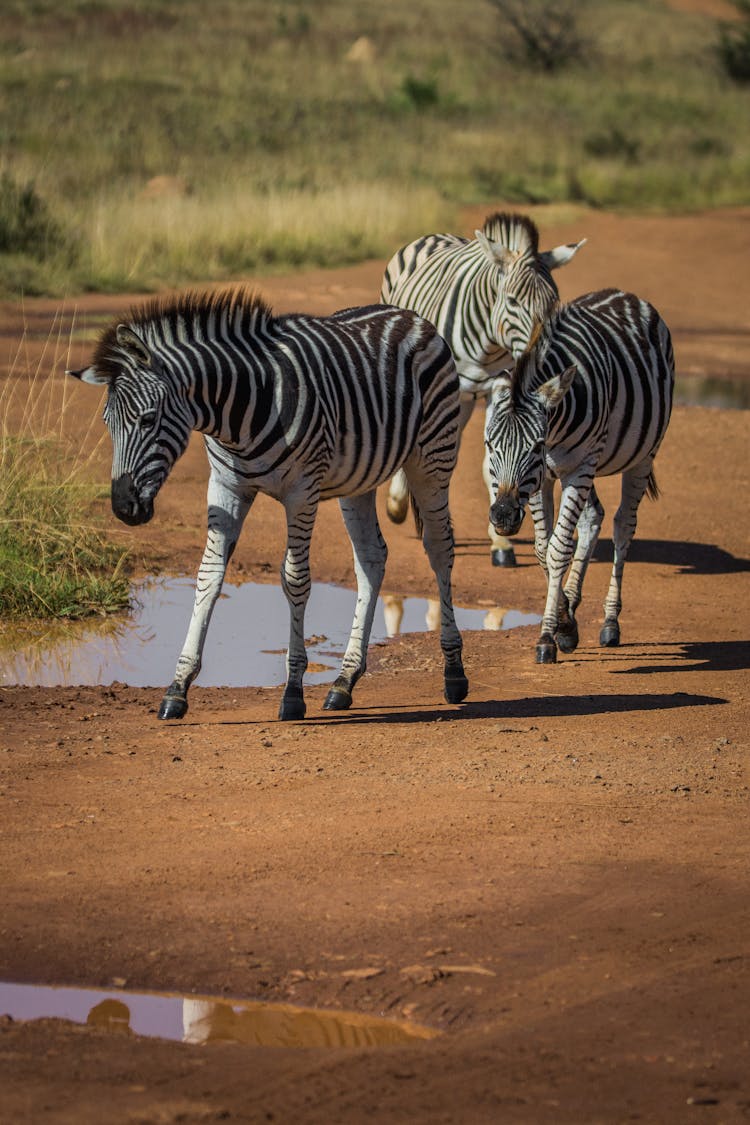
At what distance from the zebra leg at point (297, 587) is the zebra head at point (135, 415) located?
73cm

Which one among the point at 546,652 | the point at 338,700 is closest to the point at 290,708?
the point at 338,700

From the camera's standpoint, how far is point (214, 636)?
30.2ft

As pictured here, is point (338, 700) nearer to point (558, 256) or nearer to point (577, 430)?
point (577, 430)

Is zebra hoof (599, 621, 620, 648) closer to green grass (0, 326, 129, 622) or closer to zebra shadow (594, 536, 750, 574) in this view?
zebra shadow (594, 536, 750, 574)

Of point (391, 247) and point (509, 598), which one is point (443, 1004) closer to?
point (509, 598)

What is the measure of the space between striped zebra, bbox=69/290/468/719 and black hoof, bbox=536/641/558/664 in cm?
86

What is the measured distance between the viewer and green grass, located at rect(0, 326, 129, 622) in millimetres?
9406

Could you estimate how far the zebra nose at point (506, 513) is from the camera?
7.94 metres

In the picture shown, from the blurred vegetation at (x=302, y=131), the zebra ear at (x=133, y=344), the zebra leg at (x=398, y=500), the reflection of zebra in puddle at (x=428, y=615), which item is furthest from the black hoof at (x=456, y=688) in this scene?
the blurred vegetation at (x=302, y=131)

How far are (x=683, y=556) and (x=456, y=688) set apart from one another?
427cm

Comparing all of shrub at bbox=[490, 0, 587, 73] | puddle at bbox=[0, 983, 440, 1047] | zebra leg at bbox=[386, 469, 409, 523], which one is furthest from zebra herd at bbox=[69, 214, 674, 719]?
shrub at bbox=[490, 0, 587, 73]

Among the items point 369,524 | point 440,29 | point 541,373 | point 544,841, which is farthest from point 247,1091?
point 440,29

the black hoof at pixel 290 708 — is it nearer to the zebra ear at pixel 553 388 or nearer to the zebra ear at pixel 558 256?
the zebra ear at pixel 553 388

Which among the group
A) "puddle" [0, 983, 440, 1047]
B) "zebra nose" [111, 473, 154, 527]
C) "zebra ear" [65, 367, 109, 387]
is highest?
"zebra ear" [65, 367, 109, 387]
